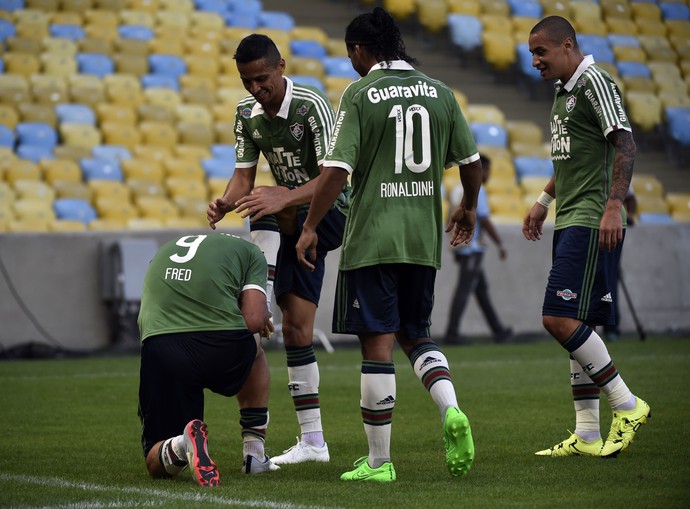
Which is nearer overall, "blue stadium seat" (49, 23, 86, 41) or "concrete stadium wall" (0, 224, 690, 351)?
"concrete stadium wall" (0, 224, 690, 351)

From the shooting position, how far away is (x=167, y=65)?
18625mm

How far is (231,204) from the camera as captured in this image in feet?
22.2

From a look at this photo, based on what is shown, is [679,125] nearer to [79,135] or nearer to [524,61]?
[524,61]

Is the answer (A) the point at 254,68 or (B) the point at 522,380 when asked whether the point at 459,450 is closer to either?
(A) the point at 254,68

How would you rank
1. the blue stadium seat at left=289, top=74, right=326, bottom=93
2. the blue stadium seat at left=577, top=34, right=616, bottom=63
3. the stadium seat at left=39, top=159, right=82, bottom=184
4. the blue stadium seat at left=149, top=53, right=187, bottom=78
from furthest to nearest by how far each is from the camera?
1. the blue stadium seat at left=577, top=34, right=616, bottom=63
2. the blue stadium seat at left=289, top=74, right=326, bottom=93
3. the blue stadium seat at left=149, top=53, right=187, bottom=78
4. the stadium seat at left=39, top=159, right=82, bottom=184

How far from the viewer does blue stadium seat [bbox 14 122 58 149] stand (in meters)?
16.0

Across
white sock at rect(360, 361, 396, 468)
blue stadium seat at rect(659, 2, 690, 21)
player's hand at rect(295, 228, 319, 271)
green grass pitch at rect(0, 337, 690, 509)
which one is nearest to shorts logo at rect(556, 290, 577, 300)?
green grass pitch at rect(0, 337, 690, 509)

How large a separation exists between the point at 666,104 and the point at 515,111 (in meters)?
2.72

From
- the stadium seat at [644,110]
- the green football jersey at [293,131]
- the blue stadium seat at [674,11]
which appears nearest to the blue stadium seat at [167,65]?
the stadium seat at [644,110]

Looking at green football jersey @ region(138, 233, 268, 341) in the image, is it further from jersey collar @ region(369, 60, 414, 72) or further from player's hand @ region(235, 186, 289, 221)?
jersey collar @ region(369, 60, 414, 72)

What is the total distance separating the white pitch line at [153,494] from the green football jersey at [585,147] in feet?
8.27

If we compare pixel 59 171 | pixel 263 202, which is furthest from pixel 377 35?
pixel 59 171

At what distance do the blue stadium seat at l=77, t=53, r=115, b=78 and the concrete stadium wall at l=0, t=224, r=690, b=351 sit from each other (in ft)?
15.5

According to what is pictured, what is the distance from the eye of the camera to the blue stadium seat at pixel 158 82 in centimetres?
1806
